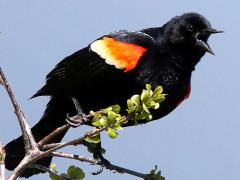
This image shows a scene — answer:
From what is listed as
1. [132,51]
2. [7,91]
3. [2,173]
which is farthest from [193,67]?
[2,173]

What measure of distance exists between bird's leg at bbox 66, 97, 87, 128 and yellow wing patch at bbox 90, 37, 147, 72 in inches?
15.0

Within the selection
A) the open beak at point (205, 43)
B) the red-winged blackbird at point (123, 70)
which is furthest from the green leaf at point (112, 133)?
the open beak at point (205, 43)

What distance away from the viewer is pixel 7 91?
8.82ft

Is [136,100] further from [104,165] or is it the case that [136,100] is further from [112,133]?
[104,165]

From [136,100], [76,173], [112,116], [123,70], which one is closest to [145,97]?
[136,100]

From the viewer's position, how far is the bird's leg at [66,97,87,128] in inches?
145

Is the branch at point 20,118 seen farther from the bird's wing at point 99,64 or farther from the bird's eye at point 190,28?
the bird's eye at point 190,28

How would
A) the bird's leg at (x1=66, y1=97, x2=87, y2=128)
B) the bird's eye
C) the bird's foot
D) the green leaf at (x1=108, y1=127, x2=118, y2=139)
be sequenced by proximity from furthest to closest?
the bird's eye → the bird's foot → the bird's leg at (x1=66, y1=97, x2=87, y2=128) → the green leaf at (x1=108, y1=127, x2=118, y2=139)

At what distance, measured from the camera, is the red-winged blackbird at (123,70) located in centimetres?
400

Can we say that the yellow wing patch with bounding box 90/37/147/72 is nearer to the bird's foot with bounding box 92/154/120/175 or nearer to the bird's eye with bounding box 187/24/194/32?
the bird's eye with bounding box 187/24/194/32

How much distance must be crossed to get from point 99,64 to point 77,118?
0.50m

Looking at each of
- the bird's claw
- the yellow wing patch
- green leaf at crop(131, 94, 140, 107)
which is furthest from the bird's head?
green leaf at crop(131, 94, 140, 107)

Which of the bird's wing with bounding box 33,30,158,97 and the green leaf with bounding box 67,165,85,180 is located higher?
the bird's wing with bounding box 33,30,158,97

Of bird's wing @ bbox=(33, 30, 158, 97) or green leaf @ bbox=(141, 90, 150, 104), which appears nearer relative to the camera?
green leaf @ bbox=(141, 90, 150, 104)
